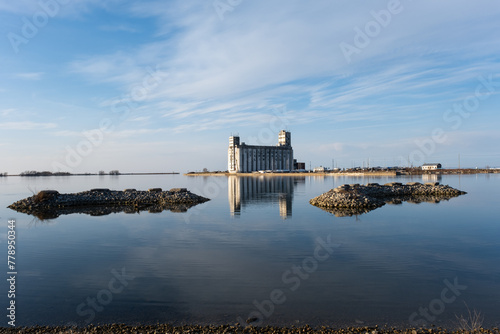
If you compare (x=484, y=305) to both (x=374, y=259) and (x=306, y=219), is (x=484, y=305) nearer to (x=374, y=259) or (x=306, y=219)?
(x=374, y=259)

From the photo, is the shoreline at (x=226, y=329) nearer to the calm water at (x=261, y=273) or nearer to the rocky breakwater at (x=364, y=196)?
the calm water at (x=261, y=273)

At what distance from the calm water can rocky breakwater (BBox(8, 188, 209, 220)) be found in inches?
555

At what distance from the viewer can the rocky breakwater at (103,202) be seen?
38.9 meters

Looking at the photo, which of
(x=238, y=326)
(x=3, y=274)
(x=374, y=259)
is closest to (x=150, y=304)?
(x=238, y=326)

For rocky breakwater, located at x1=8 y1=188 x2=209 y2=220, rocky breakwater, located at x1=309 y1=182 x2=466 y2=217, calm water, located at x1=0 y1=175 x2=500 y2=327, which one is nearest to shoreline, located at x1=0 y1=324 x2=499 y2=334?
calm water, located at x1=0 y1=175 x2=500 y2=327

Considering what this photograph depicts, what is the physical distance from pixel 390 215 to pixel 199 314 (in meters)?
26.1

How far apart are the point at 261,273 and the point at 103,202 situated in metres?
36.3

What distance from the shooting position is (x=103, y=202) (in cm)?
4359

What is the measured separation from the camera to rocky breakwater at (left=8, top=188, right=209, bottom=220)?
128ft

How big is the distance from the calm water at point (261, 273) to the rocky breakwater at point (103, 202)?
14103 millimetres

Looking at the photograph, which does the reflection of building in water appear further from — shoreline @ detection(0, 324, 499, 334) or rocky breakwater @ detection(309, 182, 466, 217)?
shoreline @ detection(0, 324, 499, 334)

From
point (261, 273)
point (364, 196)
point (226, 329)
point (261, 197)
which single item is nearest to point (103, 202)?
point (261, 197)

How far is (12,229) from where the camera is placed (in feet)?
84.0

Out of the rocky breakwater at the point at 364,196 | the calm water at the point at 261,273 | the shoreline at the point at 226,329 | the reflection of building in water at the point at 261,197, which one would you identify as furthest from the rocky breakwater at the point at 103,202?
the shoreline at the point at 226,329
